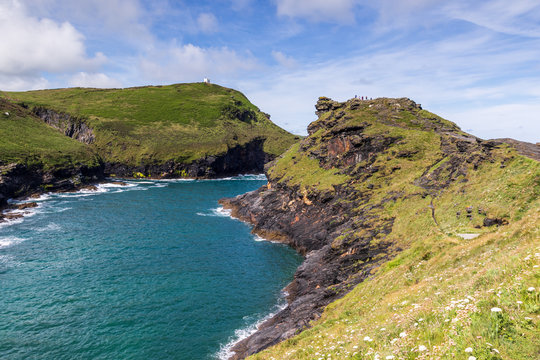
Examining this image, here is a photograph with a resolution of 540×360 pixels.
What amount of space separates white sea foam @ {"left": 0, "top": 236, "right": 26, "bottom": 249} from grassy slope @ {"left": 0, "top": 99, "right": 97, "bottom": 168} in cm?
5693

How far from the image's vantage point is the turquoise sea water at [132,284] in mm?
35594

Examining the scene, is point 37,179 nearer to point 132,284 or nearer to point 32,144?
point 32,144

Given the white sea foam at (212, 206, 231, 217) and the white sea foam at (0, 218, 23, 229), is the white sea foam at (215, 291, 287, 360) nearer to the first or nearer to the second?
the white sea foam at (212, 206, 231, 217)

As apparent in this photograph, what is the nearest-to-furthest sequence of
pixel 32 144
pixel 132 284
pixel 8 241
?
1. pixel 132 284
2. pixel 8 241
3. pixel 32 144

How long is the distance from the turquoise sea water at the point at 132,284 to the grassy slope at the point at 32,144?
45816mm

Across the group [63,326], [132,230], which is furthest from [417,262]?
[132,230]

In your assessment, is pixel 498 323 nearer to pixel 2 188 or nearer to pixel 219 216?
pixel 219 216

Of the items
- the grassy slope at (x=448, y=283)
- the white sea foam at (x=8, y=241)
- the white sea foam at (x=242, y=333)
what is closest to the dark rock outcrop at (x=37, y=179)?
the white sea foam at (x=8, y=241)

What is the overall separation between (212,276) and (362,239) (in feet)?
86.4

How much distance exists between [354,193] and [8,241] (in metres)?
76.8

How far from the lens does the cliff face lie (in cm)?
3841

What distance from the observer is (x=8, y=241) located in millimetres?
66375

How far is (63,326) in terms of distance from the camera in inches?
1490

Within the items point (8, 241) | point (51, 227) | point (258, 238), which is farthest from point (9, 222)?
point (258, 238)
